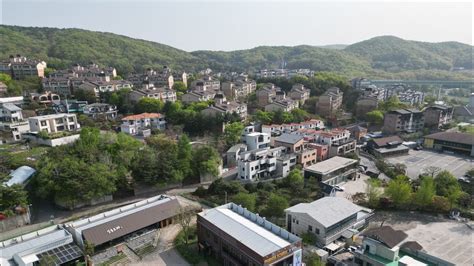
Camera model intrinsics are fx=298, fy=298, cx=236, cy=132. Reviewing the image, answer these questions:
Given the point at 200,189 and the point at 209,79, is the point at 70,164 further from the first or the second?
the point at 209,79

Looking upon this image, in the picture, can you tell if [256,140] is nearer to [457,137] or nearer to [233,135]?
[233,135]

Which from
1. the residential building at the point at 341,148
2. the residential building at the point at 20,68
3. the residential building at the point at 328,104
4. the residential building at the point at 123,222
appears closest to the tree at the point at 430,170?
the residential building at the point at 341,148

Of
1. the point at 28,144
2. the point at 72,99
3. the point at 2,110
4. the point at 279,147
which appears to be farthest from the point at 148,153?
the point at 72,99

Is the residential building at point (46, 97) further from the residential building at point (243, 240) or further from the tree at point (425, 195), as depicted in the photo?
the tree at point (425, 195)

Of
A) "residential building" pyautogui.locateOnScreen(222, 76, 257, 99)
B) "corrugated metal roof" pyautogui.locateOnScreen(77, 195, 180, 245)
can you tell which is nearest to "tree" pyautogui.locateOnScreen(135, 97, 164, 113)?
"residential building" pyautogui.locateOnScreen(222, 76, 257, 99)

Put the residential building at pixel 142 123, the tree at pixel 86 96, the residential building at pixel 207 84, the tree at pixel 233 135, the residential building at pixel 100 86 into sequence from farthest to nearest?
the residential building at pixel 207 84 → the residential building at pixel 100 86 → the tree at pixel 86 96 → the residential building at pixel 142 123 → the tree at pixel 233 135

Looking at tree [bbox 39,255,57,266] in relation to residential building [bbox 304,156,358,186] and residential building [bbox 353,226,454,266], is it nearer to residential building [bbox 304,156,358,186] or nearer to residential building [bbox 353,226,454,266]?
residential building [bbox 353,226,454,266]
